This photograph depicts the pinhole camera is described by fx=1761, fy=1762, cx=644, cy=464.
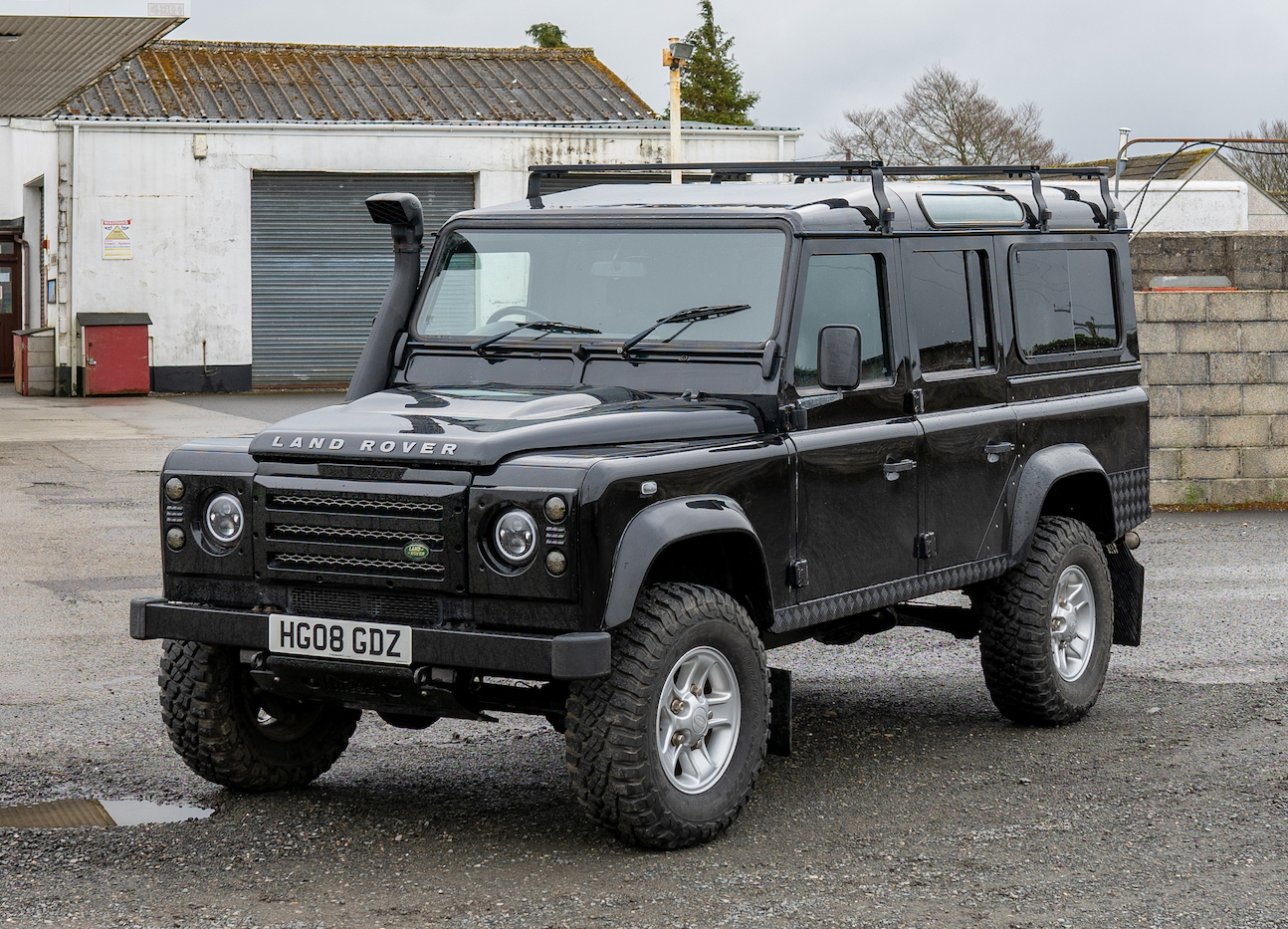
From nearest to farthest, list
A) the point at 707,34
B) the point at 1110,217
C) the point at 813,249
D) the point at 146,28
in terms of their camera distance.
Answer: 1. the point at 813,249
2. the point at 1110,217
3. the point at 146,28
4. the point at 707,34

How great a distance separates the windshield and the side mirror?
0.22 m

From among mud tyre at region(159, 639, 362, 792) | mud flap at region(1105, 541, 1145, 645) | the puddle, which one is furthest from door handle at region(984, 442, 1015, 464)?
the puddle

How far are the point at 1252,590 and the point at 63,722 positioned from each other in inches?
274

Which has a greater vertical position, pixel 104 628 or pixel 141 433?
pixel 141 433

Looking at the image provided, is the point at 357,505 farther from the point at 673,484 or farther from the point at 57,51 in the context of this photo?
the point at 57,51

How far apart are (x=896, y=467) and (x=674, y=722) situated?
4.98 feet

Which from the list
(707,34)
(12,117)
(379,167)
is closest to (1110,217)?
(379,167)

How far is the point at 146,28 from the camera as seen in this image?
25.2 metres

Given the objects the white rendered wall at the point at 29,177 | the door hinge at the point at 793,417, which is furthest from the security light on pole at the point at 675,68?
the door hinge at the point at 793,417

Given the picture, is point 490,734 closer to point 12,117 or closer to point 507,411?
point 507,411

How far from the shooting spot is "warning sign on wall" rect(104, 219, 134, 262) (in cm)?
2809

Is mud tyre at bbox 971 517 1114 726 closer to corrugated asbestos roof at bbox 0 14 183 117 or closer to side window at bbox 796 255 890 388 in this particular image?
side window at bbox 796 255 890 388

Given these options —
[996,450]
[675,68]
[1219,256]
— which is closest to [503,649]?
[996,450]

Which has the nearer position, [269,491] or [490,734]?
[269,491]
